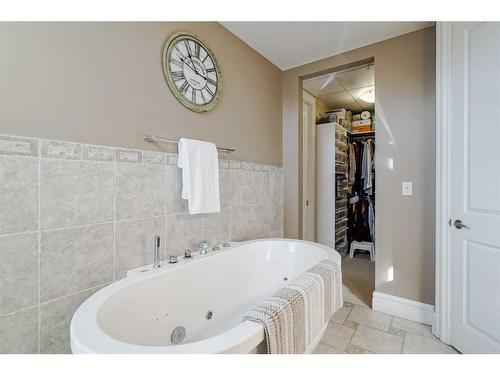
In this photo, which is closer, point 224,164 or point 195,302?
point 195,302

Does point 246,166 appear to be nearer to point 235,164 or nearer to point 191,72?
point 235,164

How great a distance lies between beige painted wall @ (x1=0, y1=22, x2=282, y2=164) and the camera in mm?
975

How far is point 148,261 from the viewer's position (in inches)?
55.5

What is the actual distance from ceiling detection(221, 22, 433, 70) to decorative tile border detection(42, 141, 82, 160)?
1.54 m

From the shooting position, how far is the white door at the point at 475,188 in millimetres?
1362

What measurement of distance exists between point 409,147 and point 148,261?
2158 mm

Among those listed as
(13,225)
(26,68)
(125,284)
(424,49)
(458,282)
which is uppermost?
(424,49)

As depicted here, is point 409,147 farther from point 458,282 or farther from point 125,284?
point 125,284

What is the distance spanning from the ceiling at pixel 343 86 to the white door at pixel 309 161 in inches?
7.4

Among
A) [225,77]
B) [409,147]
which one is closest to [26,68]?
[225,77]

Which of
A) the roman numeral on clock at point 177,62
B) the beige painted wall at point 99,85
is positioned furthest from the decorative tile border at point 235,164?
the roman numeral on clock at point 177,62

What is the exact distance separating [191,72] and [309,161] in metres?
2.08

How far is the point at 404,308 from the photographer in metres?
1.99

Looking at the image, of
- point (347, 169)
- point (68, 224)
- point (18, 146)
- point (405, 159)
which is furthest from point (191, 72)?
point (347, 169)
